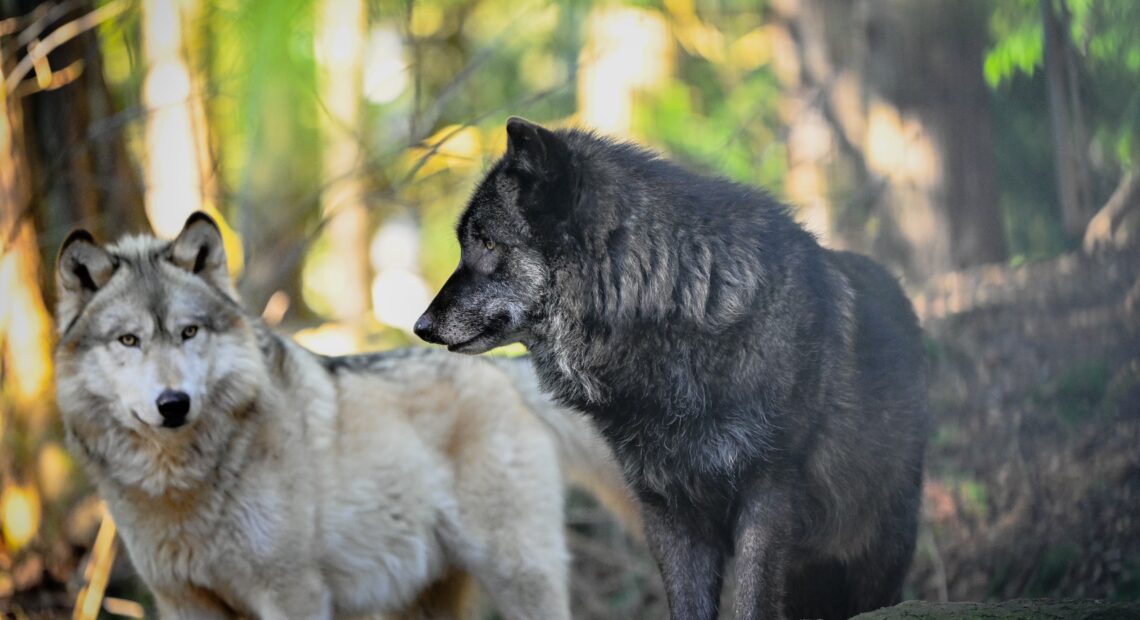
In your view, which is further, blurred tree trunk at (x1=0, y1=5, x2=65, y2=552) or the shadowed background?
blurred tree trunk at (x1=0, y1=5, x2=65, y2=552)

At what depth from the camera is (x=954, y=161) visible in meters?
8.72

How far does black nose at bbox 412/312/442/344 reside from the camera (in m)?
3.75

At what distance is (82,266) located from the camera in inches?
190

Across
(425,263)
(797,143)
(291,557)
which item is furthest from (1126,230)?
(425,263)

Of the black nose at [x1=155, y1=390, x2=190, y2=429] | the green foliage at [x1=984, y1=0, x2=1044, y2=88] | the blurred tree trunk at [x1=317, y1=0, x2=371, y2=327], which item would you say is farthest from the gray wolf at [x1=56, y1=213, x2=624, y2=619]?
the blurred tree trunk at [x1=317, y1=0, x2=371, y2=327]

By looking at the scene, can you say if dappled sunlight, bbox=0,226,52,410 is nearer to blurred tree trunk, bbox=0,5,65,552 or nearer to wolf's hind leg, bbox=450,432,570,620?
blurred tree trunk, bbox=0,5,65,552

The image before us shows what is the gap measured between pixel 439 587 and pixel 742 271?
123 inches

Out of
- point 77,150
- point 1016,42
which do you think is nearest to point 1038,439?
point 1016,42

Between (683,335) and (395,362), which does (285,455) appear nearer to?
(395,362)

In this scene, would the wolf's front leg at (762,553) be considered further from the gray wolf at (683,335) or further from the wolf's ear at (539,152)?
the wolf's ear at (539,152)

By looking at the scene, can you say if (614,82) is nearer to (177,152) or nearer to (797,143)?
(797,143)

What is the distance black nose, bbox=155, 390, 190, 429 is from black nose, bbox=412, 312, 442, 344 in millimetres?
1364

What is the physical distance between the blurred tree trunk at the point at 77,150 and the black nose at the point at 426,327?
4.27 m

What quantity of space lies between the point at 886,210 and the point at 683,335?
6022 mm
